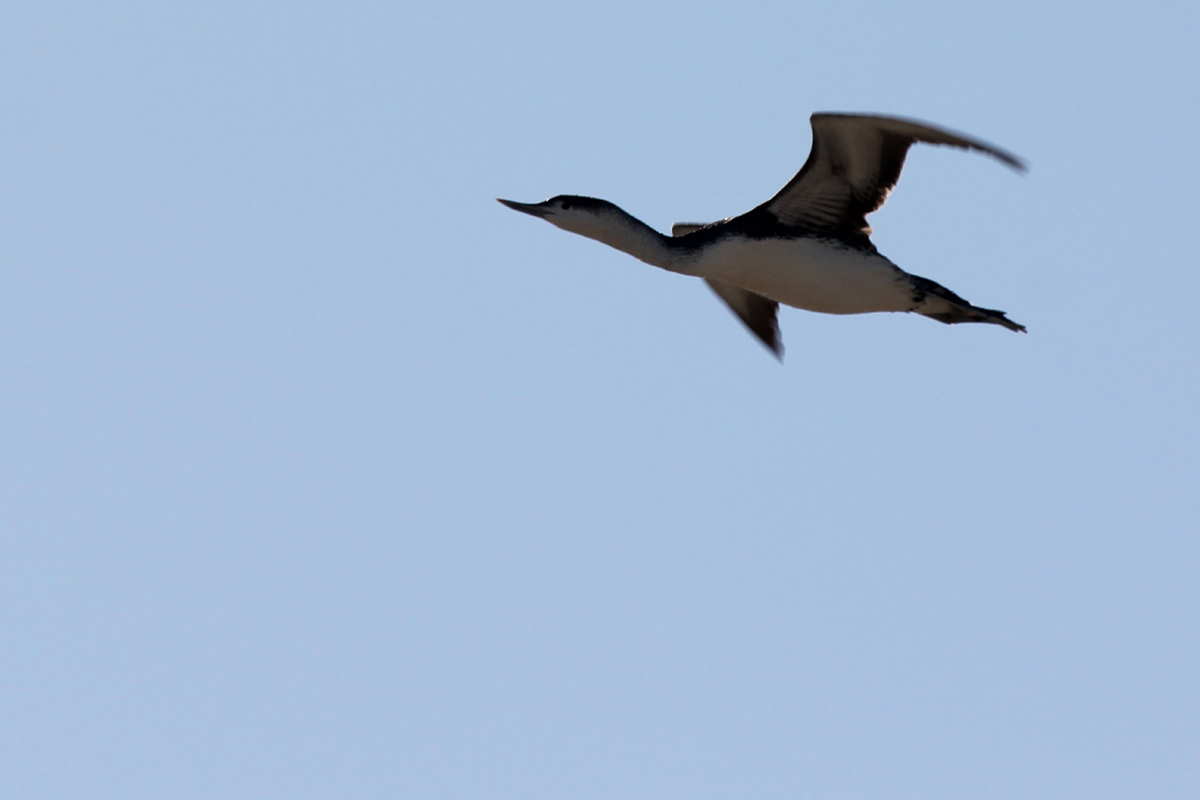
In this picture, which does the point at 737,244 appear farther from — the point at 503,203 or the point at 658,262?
the point at 503,203

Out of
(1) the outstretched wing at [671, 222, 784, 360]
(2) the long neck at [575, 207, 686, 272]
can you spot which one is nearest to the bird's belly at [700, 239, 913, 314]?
(2) the long neck at [575, 207, 686, 272]

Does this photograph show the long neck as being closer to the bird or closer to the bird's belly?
the bird

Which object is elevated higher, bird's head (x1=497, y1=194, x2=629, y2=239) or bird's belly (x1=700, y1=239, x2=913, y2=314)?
bird's head (x1=497, y1=194, x2=629, y2=239)

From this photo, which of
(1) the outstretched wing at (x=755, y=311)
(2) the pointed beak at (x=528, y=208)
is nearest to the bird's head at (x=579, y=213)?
(2) the pointed beak at (x=528, y=208)

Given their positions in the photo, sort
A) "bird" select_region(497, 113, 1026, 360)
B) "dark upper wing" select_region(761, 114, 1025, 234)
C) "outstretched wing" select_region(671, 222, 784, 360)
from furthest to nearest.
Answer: "outstretched wing" select_region(671, 222, 784, 360), "bird" select_region(497, 113, 1026, 360), "dark upper wing" select_region(761, 114, 1025, 234)

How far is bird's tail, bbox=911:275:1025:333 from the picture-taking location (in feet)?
55.2

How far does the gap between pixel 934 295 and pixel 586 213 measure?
3462 mm

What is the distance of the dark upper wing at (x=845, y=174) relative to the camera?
628 inches

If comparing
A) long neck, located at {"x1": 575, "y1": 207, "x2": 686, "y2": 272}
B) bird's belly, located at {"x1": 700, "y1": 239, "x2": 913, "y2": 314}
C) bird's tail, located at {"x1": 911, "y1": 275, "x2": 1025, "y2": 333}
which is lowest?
bird's tail, located at {"x1": 911, "y1": 275, "x2": 1025, "y2": 333}

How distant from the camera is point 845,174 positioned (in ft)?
54.9

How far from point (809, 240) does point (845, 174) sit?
716 mm

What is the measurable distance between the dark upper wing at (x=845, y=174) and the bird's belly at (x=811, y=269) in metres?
0.36

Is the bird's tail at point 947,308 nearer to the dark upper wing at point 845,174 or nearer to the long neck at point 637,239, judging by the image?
the dark upper wing at point 845,174

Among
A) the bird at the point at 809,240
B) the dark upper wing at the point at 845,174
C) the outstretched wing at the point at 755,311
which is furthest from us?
the outstretched wing at the point at 755,311
